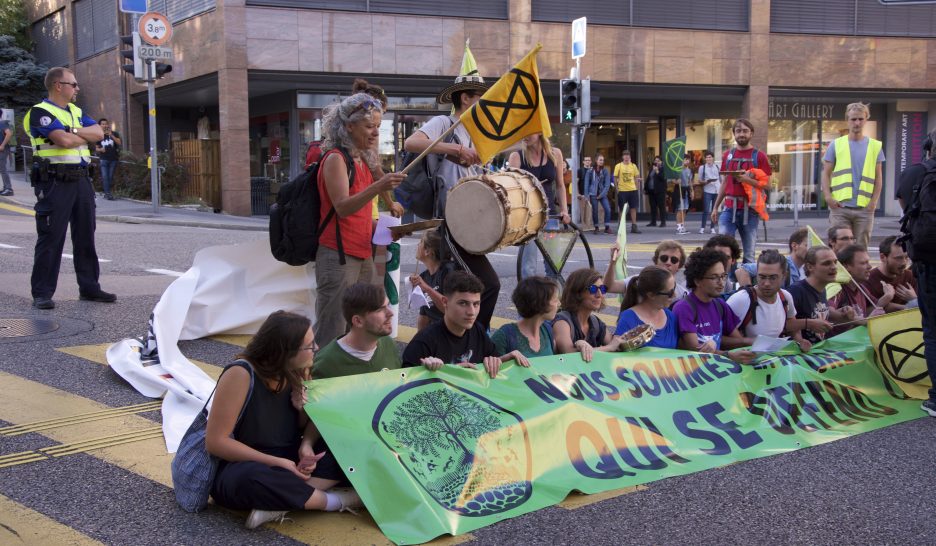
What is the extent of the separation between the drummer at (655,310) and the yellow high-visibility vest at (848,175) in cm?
447

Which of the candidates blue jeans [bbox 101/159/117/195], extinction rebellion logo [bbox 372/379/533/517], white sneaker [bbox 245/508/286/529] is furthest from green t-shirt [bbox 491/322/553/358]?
blue jeans [bbox 101/159/117/195]

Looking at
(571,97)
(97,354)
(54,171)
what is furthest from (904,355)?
(571,97)

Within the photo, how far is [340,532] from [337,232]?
2126mm

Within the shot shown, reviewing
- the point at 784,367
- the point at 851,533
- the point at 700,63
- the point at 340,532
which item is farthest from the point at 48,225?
the point at 700,63

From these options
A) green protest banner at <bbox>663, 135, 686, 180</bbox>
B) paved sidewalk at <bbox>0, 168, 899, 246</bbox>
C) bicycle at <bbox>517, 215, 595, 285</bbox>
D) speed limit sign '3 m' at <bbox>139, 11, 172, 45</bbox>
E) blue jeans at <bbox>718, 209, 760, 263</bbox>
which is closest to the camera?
bicycle at <bbox>517, 215, 595, 285</bbox>

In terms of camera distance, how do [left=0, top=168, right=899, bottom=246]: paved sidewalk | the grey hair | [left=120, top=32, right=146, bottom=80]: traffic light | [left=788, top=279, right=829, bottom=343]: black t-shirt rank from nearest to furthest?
1. the grey hair
2. [left=788, top=279, right=829, bottom=343]: black t-shirt
3. [left=120, top=32, right=146, bottom=80]: traffic light
4. [left=0, top=168, right=899, bottom=246]: paved sidewalk

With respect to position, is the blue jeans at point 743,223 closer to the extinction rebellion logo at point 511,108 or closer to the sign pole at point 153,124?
the extinction rebellion logo at point 511,108

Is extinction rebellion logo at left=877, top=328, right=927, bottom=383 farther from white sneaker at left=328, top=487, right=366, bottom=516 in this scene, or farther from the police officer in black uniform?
the police officer in black uniform

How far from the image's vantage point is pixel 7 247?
45.2 ft

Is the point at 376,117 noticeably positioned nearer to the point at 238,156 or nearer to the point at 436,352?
the point at 436,352

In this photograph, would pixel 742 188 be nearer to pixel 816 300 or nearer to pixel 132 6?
pixel 816 300

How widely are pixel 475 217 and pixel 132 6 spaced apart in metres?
16.7

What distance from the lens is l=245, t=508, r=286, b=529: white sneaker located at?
3877 millimetres

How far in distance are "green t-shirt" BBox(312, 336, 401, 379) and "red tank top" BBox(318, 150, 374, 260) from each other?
3.07ft
